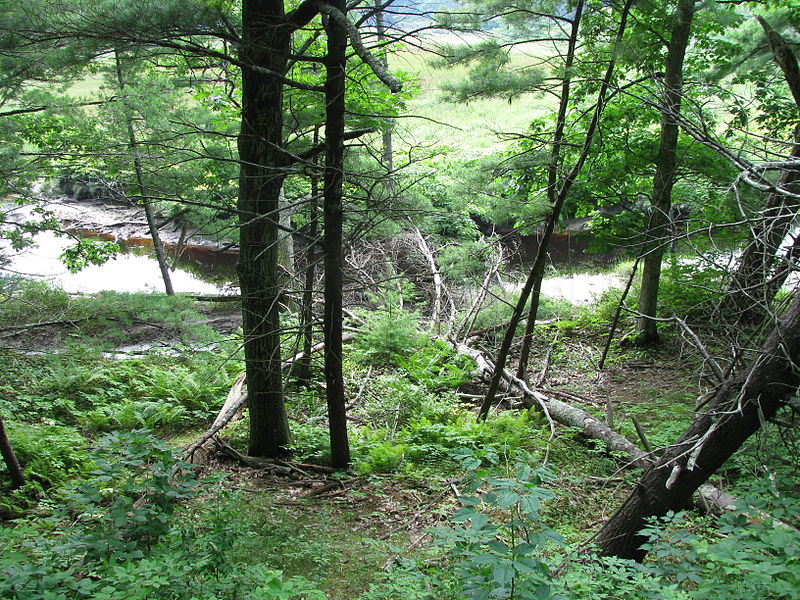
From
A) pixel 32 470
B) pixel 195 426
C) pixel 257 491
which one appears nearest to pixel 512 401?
pixel 257 491

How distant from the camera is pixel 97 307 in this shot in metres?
7.20

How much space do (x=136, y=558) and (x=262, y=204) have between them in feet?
10.8

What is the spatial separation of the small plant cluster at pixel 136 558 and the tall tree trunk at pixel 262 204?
1637 mm

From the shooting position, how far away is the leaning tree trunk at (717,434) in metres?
3.12

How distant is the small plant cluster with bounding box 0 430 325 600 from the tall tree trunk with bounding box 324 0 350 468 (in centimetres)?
178

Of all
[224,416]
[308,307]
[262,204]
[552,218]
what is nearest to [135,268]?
[224,416]

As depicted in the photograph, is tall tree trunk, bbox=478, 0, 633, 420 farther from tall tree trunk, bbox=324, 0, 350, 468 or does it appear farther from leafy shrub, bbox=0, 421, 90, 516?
leafy shrub, bbox=0, 421, 90, 516

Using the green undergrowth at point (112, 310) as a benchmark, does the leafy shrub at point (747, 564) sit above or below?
below

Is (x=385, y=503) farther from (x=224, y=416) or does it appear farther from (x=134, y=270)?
(x=134, y=270)

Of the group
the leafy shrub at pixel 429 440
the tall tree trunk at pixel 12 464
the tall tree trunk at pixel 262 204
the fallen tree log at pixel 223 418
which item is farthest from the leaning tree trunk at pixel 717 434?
the tall tree trunk at pixel 12 464

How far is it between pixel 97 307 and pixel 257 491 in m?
3.90

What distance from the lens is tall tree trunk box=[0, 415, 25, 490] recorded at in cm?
501

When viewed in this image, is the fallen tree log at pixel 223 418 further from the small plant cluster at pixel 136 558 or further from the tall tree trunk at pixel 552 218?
the tall tree trunk at pixel 552 218

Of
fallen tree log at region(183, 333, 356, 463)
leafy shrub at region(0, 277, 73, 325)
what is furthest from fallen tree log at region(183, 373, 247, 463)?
leafy shrub at region(0, 277, 73, 325)
